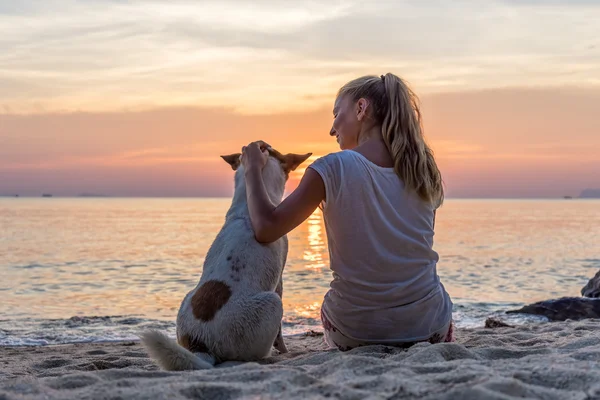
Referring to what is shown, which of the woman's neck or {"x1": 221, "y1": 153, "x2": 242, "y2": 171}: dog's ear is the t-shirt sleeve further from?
{"x1": 221, "y1": 153, "x2": 242, "y2": 171}: dog's ear

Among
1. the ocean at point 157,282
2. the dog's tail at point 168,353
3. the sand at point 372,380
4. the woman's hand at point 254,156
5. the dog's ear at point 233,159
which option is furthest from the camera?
the ocean at point 157,282

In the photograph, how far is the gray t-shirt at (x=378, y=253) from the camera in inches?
183

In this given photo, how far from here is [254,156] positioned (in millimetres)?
5391

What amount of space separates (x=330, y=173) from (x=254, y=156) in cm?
101

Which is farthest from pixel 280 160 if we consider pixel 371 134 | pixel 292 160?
pixel 371 134

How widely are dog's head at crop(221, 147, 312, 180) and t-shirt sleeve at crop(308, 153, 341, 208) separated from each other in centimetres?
129

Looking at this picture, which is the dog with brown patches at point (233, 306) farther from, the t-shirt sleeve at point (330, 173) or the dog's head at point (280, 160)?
the dog's head at point (280, 160)

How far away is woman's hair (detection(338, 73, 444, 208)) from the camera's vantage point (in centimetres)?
475

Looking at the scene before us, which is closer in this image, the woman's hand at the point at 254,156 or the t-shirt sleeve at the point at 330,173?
the t-shirt sleeve at the point at 330,173

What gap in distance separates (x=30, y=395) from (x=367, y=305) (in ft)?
8.03

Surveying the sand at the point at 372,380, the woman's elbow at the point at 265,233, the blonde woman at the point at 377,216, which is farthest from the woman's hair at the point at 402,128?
the sand at the point at 372,380

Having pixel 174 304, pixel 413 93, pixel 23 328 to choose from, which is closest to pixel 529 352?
pixel 413 93

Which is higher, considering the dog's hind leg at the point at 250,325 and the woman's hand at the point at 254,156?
the woman's hand at the point at 254,156

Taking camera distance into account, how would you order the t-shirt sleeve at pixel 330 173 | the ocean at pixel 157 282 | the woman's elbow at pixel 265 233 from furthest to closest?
the ocean at pixel 157 282 → the woman's elbow at pixel 265 233 → the t-shirt sleeve at pixel 330 173
